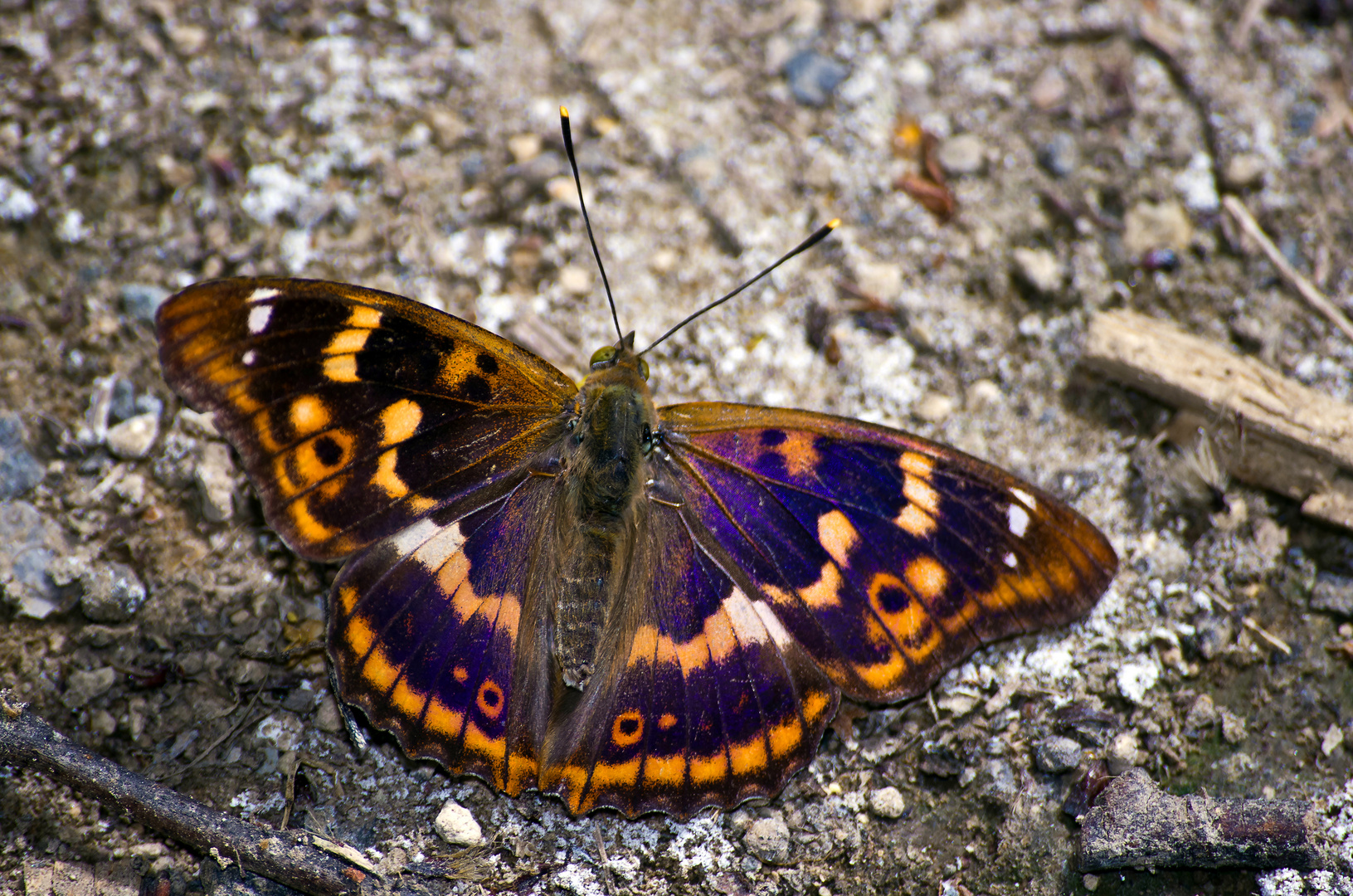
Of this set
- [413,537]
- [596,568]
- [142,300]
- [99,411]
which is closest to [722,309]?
[596,568]

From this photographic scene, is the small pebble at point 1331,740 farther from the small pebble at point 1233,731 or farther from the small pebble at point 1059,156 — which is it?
the small pebble at point 1059,156

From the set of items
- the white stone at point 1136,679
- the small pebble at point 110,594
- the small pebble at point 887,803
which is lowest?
the white stone at point 1136,679

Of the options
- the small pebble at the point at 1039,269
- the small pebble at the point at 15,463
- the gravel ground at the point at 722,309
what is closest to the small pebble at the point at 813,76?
the gravel ground at the point at 722,309

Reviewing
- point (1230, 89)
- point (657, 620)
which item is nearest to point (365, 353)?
point (657, 620)

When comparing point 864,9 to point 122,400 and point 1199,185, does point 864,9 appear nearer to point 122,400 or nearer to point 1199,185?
point 1199,185

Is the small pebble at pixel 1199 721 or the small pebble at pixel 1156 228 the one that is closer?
the small pebble at pixel 1199 721

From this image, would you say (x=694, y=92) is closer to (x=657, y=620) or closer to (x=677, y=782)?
(x=657, y=620)
